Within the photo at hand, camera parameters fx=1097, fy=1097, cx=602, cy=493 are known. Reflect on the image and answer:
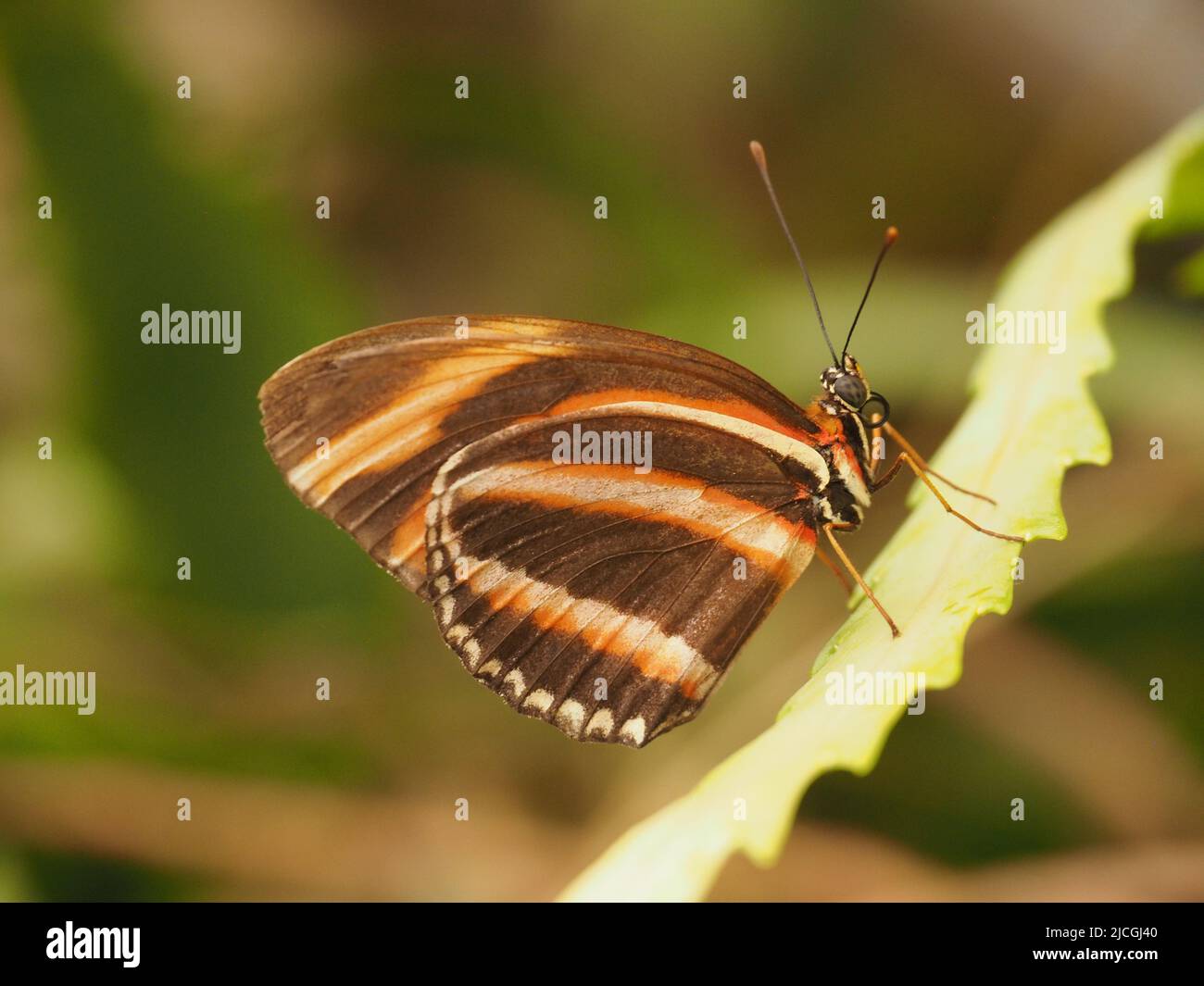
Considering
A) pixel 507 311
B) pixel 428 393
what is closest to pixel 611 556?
pixel 428 393

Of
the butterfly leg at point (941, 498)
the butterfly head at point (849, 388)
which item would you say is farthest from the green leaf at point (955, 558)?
the butterfly head at point (849, 388)

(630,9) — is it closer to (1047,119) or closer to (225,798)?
(1047,119)

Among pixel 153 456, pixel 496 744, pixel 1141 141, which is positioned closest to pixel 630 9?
pixel 1141 141

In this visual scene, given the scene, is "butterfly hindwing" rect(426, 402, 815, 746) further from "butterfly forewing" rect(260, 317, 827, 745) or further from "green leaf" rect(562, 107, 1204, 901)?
"green leaf" rect(562, 107, 1204, 901)

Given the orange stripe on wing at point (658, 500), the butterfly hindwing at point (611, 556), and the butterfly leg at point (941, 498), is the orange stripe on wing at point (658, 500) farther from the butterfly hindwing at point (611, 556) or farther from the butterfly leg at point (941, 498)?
the butterfly leg at point (941, 498)

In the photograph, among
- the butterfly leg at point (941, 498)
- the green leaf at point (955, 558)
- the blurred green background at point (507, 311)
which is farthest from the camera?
the blurred green background at point (507, 311)

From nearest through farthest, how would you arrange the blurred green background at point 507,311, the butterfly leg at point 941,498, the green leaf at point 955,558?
the green leaf at point 955,558, the butterfly leg at point 941,498, the blurred green background at point 507,311
